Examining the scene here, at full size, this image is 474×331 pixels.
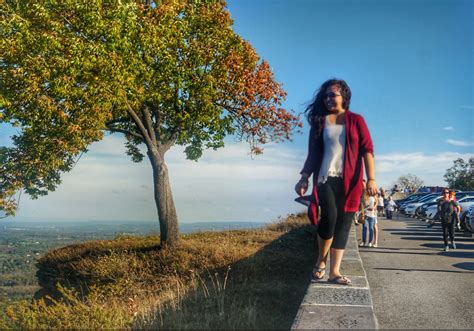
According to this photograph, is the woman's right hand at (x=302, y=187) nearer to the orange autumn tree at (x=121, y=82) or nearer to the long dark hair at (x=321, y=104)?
the long dark hair at (x=321, y=104)

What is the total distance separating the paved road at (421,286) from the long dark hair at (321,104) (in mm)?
2479

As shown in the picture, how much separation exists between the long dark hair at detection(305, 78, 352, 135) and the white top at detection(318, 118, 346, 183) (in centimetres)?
11

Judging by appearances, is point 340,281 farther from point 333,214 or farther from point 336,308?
→ point 333,214

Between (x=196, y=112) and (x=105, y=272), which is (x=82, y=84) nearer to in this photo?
(x=196, y=112)

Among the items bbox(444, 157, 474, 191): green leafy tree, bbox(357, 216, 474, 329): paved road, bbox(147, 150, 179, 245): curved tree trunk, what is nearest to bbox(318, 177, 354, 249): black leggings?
bbox(357, 216, 474, 329): paved road

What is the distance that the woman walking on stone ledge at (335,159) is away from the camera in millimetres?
5043

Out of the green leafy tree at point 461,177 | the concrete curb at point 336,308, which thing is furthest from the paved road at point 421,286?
the green leafy tree at point 461,177

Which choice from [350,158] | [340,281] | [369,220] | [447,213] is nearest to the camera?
[350,158]

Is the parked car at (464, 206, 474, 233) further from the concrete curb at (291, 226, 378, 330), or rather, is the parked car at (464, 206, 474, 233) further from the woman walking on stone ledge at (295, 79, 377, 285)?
the woman walking on stone ledge at (295, 79, 377, 285)

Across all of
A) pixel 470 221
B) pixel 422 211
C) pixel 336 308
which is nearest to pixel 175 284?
pixel 336 308

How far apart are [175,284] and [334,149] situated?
8.82 metres

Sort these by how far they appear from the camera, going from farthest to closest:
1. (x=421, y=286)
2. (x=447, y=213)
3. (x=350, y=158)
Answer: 1. (x=447, y=213)
2. (x=421, y=286)
3. (x=350, y=158)

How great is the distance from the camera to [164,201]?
19.6m

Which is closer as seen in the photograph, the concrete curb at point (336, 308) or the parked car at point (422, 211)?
the concrete curb at point (336, 308)
